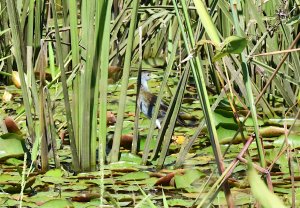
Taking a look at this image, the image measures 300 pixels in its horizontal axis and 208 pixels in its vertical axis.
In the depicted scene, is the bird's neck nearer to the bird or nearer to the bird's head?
the bird's head

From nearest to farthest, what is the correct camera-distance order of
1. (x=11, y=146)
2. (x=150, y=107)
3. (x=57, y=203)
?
(x=57, y=203)
(x=11, y=146)
(x=150, y=107)

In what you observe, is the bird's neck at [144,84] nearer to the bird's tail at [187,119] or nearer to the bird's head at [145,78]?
the bird's head at [145,78]

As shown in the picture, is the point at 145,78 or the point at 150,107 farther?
the point at 145,78

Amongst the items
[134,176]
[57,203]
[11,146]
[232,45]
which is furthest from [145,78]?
[232,45]

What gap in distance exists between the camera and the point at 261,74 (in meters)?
2.73

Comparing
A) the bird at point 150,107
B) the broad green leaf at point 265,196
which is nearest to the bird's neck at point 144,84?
the bird at point 150,107

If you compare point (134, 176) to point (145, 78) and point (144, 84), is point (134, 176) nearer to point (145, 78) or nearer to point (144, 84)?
point (144, 84)

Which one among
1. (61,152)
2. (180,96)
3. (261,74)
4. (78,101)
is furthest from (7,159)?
(261,74)

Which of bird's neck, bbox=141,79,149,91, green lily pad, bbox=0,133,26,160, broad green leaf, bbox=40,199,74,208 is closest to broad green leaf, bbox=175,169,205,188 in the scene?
broad green leaf, bbox=40,199,74,208

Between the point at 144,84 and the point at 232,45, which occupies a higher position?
the point at 232,45

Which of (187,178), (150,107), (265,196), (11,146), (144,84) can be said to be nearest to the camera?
(265,196)

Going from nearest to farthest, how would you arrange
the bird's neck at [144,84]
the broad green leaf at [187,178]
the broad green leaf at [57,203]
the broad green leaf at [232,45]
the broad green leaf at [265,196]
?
1. the broad green leaf at [265,196]
2. the broad green leaf at [232,45]
3. the broad green leaf at [57,203]
4. the broad green leaf at [187,178]
5. the bird's neck at [144,84]

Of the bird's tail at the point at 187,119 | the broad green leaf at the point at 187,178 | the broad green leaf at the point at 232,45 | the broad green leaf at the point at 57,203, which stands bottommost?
the bird's tail at the point at 187,119

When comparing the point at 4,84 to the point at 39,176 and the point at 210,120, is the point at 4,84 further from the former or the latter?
the point at 210,120
